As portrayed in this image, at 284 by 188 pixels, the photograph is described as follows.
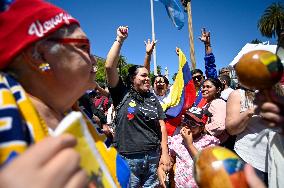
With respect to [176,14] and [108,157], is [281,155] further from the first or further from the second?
[176,14]

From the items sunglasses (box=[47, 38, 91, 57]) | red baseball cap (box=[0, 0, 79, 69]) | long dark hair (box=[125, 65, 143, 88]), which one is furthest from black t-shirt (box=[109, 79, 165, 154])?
red baseball cap (box=[0, 0, 79, 69])

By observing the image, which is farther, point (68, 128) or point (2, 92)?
point (2, 92)

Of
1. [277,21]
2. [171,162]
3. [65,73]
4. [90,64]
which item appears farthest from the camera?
[277,21]

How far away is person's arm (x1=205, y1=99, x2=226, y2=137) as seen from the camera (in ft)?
14.6

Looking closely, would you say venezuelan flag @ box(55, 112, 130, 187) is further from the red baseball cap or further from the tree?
the tree

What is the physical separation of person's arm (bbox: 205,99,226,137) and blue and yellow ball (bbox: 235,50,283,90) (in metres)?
2.97

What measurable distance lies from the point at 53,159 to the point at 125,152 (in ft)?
12.5

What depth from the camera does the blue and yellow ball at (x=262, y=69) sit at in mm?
1509

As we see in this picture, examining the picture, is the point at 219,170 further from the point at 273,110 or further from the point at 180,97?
the point at 180,97

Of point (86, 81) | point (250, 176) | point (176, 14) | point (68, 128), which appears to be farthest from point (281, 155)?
point (176, 14)

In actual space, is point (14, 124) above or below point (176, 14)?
below

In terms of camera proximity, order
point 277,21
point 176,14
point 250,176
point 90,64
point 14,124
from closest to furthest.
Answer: point 14,124 → point 250,176 → point 90,64 → point 176,14 → point 277,21

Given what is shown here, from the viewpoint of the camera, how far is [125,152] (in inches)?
176

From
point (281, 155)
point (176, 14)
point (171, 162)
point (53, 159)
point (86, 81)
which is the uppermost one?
point (176, 14)
